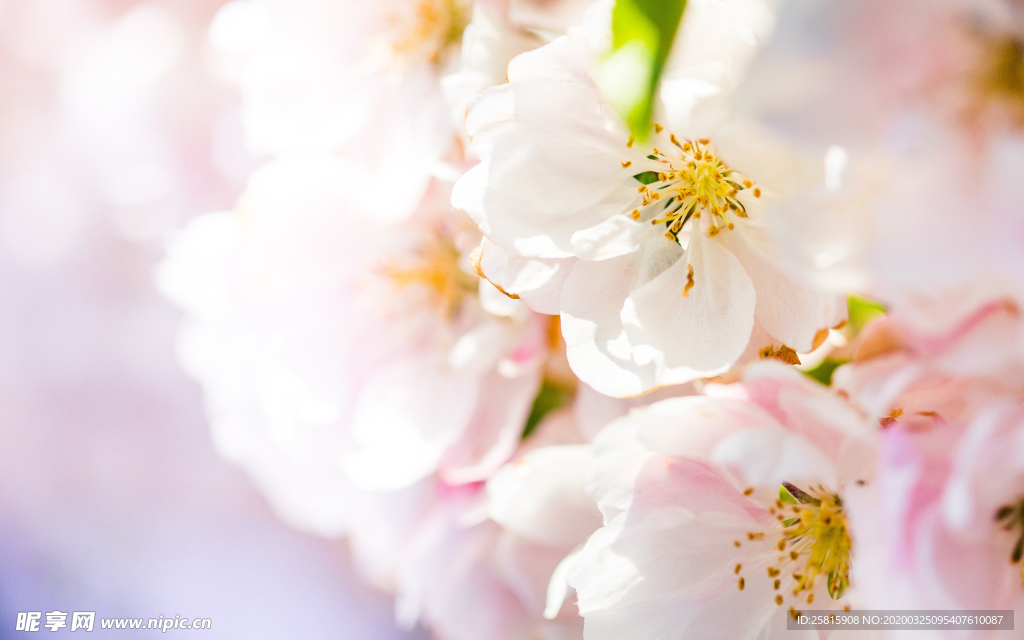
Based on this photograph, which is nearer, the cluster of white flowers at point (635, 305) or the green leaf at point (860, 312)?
the cluster of white flowers at point (635, 305)

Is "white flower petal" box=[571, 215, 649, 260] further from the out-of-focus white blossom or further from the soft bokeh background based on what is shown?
the soft bokeh background

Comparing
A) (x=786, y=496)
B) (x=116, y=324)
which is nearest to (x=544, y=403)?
(x=786, y=496)

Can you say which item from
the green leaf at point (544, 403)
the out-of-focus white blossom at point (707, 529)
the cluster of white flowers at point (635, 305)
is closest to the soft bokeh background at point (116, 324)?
the cluster of white flowers at point (635, 305)

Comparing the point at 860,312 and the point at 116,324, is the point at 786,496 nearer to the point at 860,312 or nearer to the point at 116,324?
the point at 860,312

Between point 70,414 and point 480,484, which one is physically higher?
point 480,484

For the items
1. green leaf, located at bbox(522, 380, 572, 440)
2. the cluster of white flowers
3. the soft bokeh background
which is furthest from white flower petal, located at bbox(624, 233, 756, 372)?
the soft bokeh background

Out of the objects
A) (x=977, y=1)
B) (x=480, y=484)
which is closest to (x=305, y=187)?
(x=480, y=484)

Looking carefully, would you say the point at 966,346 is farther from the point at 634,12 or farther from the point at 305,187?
the point at 305,187

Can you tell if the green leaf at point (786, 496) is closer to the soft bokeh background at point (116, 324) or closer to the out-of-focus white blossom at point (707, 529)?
the out-of-focus white blossom at point (707, 529)
